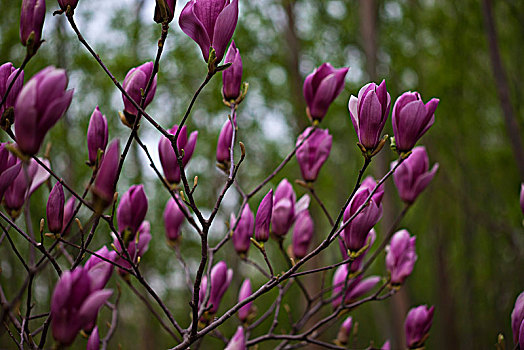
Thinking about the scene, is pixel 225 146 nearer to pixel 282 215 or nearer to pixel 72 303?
pixel 282 215

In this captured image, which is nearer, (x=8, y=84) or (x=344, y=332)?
(x=8, y=84)

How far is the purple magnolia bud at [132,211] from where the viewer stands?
64 centimetres

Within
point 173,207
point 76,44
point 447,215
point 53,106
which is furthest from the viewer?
point 447,215

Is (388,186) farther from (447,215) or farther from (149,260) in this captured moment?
(149,260)

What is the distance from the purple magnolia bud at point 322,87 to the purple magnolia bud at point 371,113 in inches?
6.9

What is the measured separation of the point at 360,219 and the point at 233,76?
27cm

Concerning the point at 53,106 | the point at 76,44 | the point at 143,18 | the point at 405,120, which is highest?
the point at 143,18

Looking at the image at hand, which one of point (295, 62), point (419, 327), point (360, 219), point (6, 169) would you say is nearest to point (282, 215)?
point (360, 219)

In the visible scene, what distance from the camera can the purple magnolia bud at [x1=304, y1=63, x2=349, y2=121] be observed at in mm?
746

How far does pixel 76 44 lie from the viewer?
3.06 m

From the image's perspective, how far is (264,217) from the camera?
682 millimetres

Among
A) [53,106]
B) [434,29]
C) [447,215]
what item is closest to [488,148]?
[447,215]

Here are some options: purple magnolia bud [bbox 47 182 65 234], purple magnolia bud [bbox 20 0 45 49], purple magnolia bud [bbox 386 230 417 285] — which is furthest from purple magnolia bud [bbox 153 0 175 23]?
purple magnolia bud [bbox 386 230 417 285]

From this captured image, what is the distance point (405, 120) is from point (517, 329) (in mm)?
321
